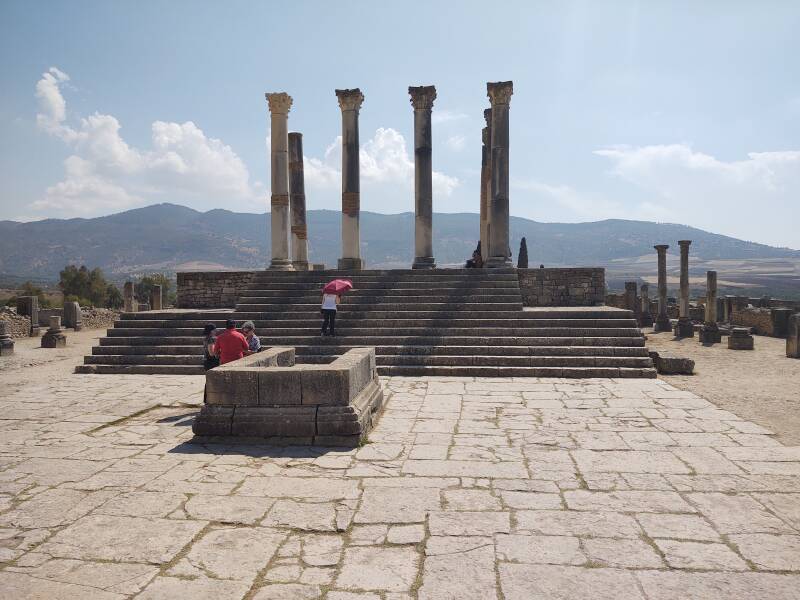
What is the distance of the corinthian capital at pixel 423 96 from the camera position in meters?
19.6

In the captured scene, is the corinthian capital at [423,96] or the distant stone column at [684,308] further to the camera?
the distant stone column at [684,308]

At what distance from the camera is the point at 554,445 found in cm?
689

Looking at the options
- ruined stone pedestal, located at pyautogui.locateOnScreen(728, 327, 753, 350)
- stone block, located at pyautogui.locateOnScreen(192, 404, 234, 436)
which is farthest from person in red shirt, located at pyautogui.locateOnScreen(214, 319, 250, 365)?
ruined stone pedestal, located at pyautogui.locateOnScreen(728, 327, 753, 350)

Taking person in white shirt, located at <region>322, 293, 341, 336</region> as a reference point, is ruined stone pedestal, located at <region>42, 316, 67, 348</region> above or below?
below

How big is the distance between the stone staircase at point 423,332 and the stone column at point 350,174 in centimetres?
316

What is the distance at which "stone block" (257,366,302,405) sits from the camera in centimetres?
705

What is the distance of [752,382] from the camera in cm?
1173

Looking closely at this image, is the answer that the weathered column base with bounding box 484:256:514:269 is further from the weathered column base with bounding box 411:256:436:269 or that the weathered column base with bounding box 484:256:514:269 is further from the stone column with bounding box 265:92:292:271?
the stone column with bounding box 265:92:292:271

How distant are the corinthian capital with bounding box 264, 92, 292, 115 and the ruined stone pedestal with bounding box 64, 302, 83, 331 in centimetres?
1608

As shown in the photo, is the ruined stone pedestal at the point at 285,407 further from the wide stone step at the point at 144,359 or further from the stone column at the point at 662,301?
the stone column at the point at 662,301

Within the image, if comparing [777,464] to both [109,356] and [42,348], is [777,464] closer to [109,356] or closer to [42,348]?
[109,356]

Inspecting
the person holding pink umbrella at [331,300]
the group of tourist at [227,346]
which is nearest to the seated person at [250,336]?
the group of tourist at [227,346]

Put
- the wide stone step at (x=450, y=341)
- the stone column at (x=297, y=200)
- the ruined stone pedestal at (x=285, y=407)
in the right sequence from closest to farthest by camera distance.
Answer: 1. the ruined stone pedestal at (x=285, y=407)
2. the wide stone step at (x=450, y=341)
3. the stone column at (x=297, y=200)

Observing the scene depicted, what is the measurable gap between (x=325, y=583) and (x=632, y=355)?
1031 cm
